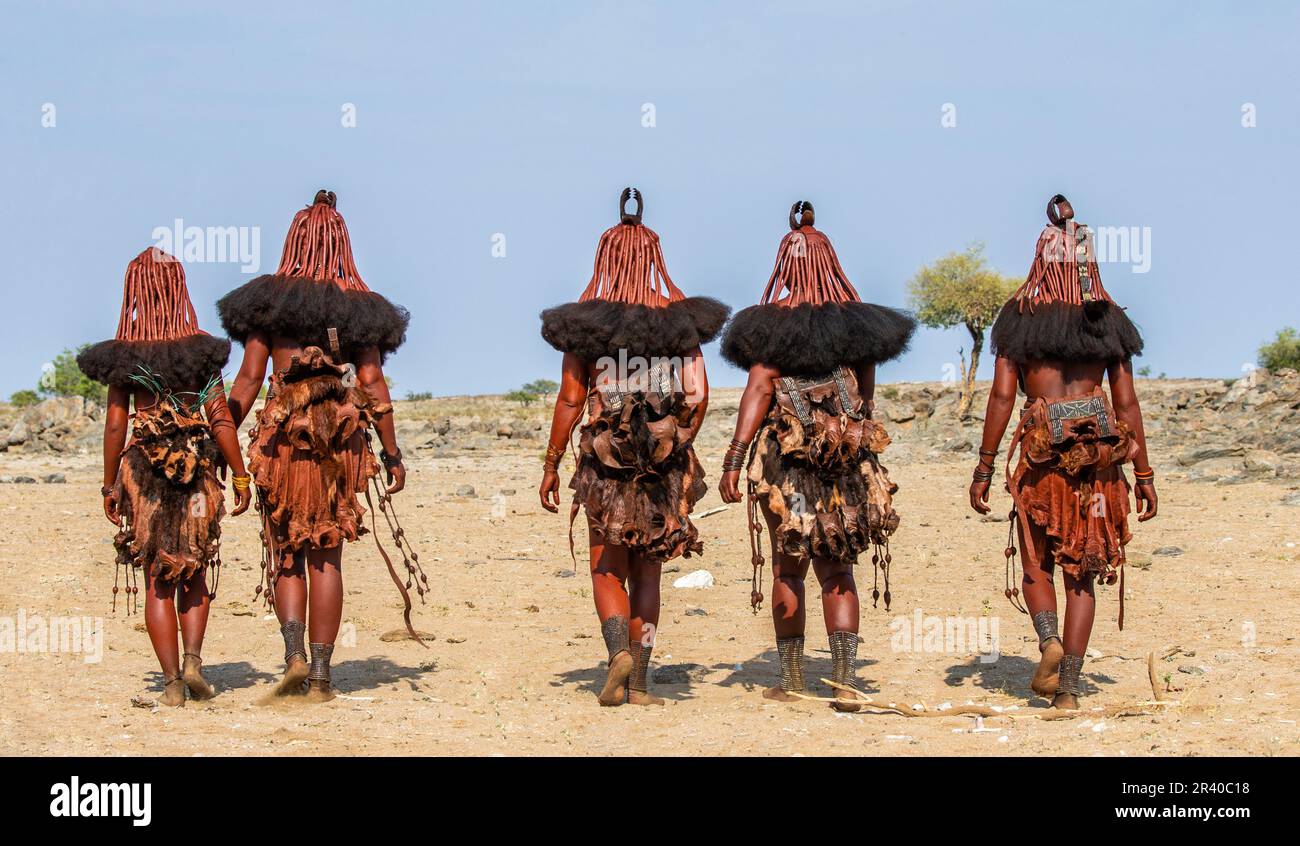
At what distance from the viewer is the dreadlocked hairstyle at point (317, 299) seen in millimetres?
7828

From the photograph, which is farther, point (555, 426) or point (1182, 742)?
point (555, 426)

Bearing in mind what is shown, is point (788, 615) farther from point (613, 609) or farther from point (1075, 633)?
point (1075, 633)

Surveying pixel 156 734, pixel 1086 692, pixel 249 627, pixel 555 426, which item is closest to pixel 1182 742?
pixel 1086 692

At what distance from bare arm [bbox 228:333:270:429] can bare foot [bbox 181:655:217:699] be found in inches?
50.9

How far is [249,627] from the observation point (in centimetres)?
1064

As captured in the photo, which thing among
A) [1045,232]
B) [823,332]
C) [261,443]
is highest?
[1045,232]

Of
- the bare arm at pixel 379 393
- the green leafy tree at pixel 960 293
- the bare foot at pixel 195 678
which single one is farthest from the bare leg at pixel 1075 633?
the green leafy tree at pixel 960 293

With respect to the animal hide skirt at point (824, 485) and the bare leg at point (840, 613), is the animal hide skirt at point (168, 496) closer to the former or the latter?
the animal hide skirt at point (824, 485)

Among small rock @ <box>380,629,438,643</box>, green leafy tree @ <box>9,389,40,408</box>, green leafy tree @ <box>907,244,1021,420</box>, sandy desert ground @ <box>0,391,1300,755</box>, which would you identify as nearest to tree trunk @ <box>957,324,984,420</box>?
green leafy tree @ <box>907,244,1021,420</box>

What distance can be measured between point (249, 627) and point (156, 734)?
143 inches

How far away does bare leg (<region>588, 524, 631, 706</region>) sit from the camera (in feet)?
25.4

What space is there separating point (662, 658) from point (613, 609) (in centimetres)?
181
